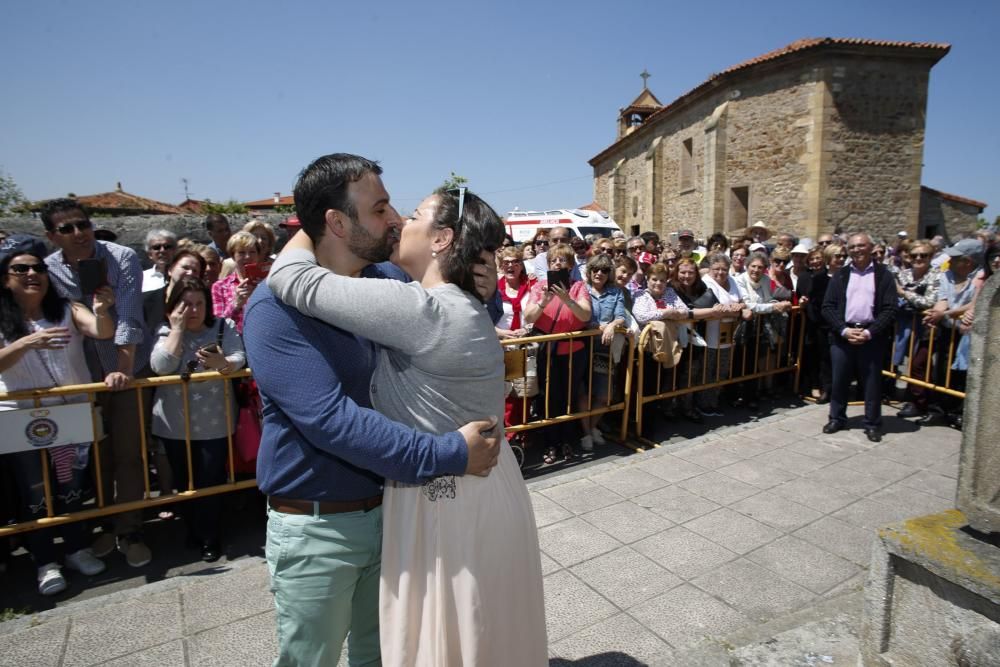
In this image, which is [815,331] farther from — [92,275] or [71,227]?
[71,227]

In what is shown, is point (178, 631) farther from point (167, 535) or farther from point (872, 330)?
point (872, 330)

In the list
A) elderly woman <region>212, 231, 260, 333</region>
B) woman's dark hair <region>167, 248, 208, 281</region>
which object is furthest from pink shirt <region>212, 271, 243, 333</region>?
woman's dark hair <region>167, 248, 208, 281</region>

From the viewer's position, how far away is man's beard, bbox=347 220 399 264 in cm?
160

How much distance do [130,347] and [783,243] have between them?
8.34 meters

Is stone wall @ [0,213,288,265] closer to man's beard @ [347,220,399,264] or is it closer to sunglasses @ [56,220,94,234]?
sunglasses @ [56,220,94,234]

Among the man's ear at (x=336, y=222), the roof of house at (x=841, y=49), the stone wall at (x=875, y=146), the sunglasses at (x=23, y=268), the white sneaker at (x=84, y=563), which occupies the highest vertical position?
the roof of house at (x=841, y=49)

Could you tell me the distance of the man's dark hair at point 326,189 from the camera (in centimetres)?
158

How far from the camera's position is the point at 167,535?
4.03m

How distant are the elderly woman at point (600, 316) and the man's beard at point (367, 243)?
3981mm

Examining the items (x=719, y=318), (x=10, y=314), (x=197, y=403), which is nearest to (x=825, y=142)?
(x=719, y=318)

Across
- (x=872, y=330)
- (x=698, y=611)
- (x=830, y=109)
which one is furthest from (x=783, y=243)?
(x=830, y=109)

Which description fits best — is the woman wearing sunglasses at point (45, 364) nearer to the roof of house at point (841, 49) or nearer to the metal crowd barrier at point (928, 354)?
the metal crowd barrier at point (928, 354)

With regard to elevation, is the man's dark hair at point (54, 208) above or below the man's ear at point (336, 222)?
above

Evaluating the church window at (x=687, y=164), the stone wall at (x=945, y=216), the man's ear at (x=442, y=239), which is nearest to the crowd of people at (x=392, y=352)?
the man's ear at (x=442, y=239)
